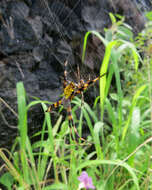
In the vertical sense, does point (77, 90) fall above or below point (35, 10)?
below

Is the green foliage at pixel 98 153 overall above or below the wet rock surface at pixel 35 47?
below

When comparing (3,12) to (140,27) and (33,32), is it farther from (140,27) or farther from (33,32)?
(140,27)

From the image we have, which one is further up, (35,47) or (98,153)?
(35,47)

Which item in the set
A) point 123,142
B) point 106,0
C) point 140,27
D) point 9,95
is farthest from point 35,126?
point 140,27

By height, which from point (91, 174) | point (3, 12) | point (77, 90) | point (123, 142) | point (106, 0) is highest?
point (106, 0)

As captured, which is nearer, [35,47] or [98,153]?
[98,153]

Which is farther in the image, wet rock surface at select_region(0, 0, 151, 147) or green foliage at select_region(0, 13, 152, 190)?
wet rock surface at select_region(0, 0, 151, 147)

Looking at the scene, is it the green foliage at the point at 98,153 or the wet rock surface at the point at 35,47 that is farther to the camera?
the wet rock surface at the point at 35,47

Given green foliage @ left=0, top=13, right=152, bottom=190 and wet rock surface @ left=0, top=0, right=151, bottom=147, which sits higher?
wet rock surface @ left=0, top=0, right=151, bottom=147
